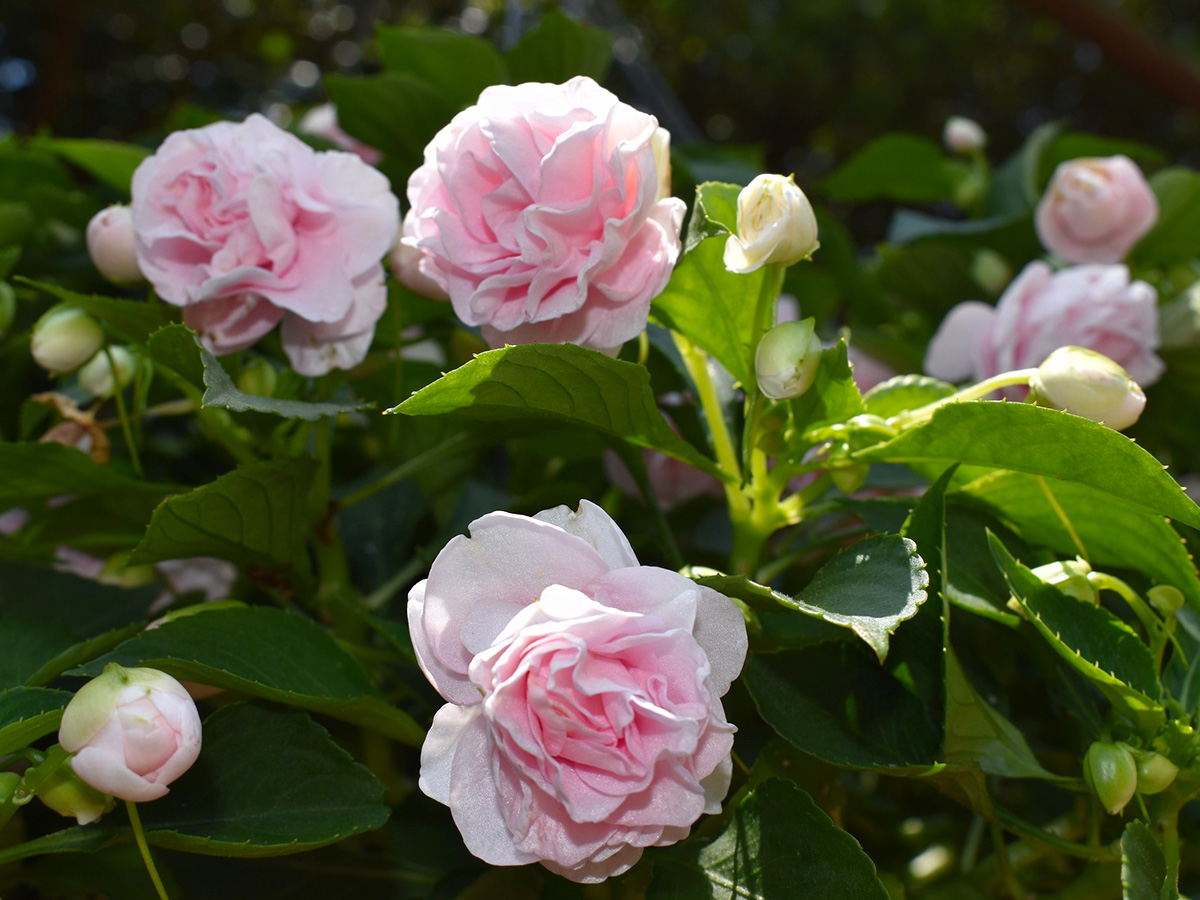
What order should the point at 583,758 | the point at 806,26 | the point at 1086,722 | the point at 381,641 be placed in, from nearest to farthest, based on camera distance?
1. the point at 583,758
2. the point at 1086,722
3. the point at 381,641
4. the point at 806,26

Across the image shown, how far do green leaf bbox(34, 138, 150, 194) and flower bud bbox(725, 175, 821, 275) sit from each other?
43 cm

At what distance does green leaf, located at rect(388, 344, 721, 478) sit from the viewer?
14.2 inches

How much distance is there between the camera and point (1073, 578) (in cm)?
40

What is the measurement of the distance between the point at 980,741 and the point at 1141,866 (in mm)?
72

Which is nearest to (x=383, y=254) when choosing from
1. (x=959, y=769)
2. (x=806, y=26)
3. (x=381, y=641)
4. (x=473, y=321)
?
(x=473, y=321)

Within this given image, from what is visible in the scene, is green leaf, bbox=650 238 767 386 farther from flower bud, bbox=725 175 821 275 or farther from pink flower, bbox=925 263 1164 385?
pink flower, bbox=925 263 1164 385

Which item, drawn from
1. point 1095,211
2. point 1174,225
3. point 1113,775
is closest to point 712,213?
point 1113,775

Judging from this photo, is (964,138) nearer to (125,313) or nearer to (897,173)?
(897,173)

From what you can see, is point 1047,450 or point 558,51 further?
point 558,51

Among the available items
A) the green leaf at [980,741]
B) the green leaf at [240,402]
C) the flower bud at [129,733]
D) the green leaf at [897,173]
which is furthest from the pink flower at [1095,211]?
the flower bud at [129,733]

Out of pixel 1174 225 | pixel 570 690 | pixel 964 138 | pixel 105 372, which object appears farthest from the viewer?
pixel 964 138

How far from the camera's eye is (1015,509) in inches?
18.0

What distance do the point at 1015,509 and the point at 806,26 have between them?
2.61 meters

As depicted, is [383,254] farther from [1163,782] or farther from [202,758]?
[1163,782]
